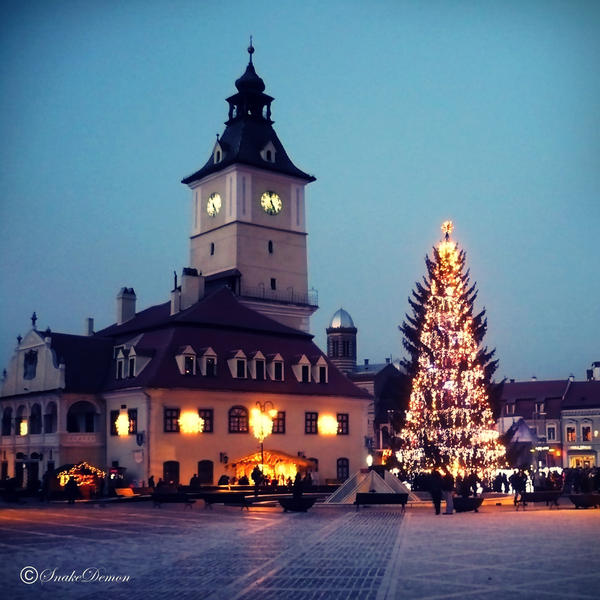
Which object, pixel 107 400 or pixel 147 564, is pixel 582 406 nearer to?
pixel 107 400

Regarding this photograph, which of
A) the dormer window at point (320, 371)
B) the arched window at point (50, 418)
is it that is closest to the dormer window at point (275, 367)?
the dormer window at point (320, 371)

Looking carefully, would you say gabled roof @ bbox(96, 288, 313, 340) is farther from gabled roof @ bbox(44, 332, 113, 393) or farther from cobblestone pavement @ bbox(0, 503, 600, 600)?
cobblestone pavement @ bbox(0, 503, 600, 600)

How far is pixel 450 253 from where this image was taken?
1785 inches

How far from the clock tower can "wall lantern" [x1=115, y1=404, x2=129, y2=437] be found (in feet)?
59.1

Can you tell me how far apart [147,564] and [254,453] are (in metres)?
33.7

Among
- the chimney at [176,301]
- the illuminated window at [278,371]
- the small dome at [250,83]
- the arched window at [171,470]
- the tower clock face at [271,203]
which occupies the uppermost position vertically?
the small dome at [250,83]

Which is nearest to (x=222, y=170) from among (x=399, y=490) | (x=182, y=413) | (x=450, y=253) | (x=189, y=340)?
(x=189, y=340)

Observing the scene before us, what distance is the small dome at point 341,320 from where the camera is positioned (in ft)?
407

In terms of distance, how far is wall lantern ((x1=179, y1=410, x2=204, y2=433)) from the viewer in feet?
178

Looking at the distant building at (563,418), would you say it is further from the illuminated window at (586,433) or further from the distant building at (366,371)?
the distant building at (366,371)

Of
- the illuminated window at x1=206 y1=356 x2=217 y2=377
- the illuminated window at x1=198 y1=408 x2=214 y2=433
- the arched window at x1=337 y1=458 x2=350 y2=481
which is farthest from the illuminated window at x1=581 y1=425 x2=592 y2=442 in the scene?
the illuminated window at x1=198 y1=408 x2=214 y2=433

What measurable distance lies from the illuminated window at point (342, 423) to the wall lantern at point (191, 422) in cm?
1157

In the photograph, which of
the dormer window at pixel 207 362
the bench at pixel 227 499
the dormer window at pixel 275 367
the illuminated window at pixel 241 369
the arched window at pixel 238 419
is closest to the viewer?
the bench at pixel 227 499

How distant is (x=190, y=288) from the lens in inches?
2486
